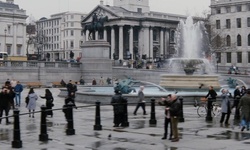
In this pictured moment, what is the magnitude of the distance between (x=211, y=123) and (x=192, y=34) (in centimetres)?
3616

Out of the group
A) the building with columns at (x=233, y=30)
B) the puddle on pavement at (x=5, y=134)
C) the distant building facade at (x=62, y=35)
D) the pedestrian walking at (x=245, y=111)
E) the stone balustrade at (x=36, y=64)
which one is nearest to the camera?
the puddle on pavement at (x=5, y=134)

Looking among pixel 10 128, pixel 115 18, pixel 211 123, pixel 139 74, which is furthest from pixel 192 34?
pixel 115 18

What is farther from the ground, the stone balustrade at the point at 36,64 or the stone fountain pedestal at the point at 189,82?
the stone balustrade at the point at 36,64

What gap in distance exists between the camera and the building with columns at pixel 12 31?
391 ft

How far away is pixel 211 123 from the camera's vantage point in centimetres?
2177

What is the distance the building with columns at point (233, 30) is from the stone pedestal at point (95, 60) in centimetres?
4579

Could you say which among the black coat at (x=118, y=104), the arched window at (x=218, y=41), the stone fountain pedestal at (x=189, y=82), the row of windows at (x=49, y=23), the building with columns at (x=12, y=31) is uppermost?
the row of windows at (x=49, y=23)

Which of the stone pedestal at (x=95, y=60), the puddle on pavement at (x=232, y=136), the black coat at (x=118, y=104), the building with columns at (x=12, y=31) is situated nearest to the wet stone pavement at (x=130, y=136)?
the puddle on pavement at (x=232, y=136)

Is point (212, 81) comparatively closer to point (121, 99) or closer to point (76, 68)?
point (121, 99)

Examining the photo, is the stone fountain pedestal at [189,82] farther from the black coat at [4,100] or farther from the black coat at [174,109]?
the black coat at [174,109]

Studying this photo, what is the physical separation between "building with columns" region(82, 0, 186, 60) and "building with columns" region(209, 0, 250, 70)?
21219 millimetres

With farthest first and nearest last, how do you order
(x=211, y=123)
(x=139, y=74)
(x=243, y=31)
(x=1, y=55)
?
(x=243, y=31) < (x=1, y=55) < (x=139, y=74) < (x=211, y=123)

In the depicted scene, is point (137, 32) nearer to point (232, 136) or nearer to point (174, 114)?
point (232, 136)

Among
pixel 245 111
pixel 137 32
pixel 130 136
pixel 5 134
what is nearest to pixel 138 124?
pixel 130 136
